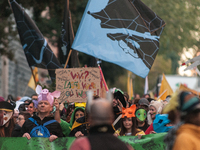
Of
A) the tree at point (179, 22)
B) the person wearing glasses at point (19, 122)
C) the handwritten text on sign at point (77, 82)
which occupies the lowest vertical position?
the person wearing glasses at point (19, 122)

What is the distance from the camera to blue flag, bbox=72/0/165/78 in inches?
324

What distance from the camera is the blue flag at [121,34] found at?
8234 mm

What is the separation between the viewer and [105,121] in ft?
10.4

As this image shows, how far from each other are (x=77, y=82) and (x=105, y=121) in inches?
194

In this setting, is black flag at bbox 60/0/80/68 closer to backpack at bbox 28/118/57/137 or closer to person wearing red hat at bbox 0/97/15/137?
person wearing red hat at bbox 0/97/15/137

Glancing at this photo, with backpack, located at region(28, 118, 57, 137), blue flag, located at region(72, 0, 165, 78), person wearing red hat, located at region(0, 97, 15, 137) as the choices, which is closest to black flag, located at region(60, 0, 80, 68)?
blue flag, located at region(72, 0, 165, 78)

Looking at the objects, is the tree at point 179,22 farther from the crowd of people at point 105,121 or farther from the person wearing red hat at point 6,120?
the person wearing red hat at point 6,120

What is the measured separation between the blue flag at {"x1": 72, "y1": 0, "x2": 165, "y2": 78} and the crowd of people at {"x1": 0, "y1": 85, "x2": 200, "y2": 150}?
0.99 meters

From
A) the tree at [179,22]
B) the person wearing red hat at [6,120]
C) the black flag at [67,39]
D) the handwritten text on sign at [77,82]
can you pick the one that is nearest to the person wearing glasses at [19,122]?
the person wearing red hat at [6,120]

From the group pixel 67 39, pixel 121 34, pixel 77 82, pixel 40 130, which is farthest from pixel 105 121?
pixel 67 39

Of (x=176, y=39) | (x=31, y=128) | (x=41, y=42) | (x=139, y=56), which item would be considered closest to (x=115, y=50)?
(x=139, y=56)

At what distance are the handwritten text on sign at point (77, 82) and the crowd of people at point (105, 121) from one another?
0.31 metres

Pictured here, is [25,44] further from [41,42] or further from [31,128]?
[31,128]

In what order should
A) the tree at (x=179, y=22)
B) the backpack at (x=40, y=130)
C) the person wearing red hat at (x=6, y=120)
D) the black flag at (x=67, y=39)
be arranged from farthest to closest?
the tree at (x=179, y=22) → the black flag at (x=67, y=39) → the person wearing red hat at (x=6, y=120) → the backpack at (x=40, y=130)
